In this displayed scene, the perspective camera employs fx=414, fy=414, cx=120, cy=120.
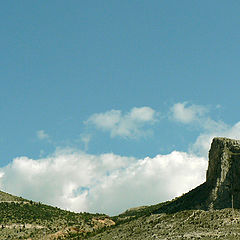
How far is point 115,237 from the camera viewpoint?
3066 inches

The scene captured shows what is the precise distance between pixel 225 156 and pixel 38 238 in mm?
48204

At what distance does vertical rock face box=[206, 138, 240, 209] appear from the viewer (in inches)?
2982

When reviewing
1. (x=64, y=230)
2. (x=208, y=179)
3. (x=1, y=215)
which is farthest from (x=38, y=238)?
(x=208, y=179)

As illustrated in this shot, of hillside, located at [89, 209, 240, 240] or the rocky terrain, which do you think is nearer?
hillside, located at [89, 209, 240, 240]

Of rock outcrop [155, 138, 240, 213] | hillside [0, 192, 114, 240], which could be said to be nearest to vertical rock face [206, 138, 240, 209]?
rock outcrop [155, 138, 240, 213]

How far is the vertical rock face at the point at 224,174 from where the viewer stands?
75750 millimetres

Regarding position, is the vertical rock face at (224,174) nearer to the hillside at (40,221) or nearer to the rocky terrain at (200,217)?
the rocky terrain at (200,217)

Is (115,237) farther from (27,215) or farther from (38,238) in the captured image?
(27,215)

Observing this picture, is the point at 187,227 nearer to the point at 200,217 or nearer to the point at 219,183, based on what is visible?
the point at 200,217

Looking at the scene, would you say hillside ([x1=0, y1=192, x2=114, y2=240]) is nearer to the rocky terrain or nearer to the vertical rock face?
the rocky terrain

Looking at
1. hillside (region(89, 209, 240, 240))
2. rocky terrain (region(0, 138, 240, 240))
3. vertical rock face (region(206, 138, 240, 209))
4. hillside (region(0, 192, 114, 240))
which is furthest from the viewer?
hillside (region(0, 192, 114, 240))

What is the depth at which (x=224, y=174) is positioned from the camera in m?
78.7

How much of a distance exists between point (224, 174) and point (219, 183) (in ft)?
6.67

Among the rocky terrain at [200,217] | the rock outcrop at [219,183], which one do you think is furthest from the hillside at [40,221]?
the rock outcrop at [219,183]
